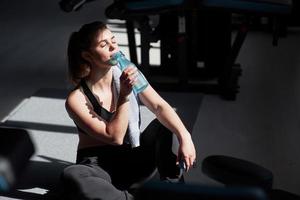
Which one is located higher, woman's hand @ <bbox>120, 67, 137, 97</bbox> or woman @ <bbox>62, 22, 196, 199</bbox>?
woman's hand @ <bbox>120, 67, 137, 97</bbox>

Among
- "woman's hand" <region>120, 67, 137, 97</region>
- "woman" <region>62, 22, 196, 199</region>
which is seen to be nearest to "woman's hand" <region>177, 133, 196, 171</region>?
"woman" <region>62, 22, 196, 199</region>

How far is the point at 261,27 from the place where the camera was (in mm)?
5039

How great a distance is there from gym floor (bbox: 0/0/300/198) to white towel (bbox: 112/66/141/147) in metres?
0.58

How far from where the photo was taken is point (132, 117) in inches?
80.4

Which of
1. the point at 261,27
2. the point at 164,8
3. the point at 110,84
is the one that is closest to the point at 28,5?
the point at 261,27

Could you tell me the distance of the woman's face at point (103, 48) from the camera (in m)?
1.85

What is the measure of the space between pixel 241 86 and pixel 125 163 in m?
1.90

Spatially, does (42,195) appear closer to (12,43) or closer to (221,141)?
(221,141)

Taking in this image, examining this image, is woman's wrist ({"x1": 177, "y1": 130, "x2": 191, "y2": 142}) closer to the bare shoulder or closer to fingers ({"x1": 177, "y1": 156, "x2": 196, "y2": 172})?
fingers ({"x1": 177, "y1": 156, "x2": 196, "y2": 172})

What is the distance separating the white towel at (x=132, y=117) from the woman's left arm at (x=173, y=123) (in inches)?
1.7

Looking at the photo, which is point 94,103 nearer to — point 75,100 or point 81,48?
point 75,100

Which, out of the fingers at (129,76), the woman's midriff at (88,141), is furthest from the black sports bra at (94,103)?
the fingers at (129,76)

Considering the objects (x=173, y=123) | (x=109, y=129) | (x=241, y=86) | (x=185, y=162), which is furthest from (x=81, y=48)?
(x=241, y=86)

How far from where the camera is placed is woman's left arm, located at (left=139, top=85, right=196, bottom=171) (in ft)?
6.36
